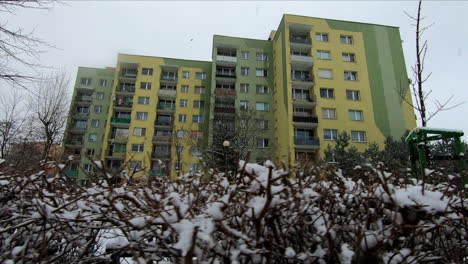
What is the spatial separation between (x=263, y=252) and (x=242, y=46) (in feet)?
117

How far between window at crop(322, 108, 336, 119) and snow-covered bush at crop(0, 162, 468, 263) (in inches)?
1049

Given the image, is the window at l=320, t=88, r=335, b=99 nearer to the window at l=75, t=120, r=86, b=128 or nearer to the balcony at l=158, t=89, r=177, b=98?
the balcony at l=158, t=89, r=177, b=98

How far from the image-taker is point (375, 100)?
27125mm

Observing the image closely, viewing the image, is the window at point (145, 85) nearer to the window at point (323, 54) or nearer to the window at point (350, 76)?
the window at point (323, 54)

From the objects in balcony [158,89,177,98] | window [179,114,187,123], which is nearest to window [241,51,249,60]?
balcony [158,89,177,98]

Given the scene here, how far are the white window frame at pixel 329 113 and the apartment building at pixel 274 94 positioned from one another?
0.11m

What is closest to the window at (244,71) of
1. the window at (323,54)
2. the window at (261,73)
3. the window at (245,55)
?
the window at (261,73)

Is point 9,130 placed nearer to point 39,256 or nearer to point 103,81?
point 39,256

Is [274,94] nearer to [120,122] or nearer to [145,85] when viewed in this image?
[145,85]

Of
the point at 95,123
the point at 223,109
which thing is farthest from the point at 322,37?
the point at 95,123

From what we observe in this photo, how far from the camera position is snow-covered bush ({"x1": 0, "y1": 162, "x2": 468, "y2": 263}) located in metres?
1.20

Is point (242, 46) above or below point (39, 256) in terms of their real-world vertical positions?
above

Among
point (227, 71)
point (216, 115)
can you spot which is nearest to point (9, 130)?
point (216, 115)

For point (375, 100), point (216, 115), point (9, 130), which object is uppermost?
point (375, 100)
